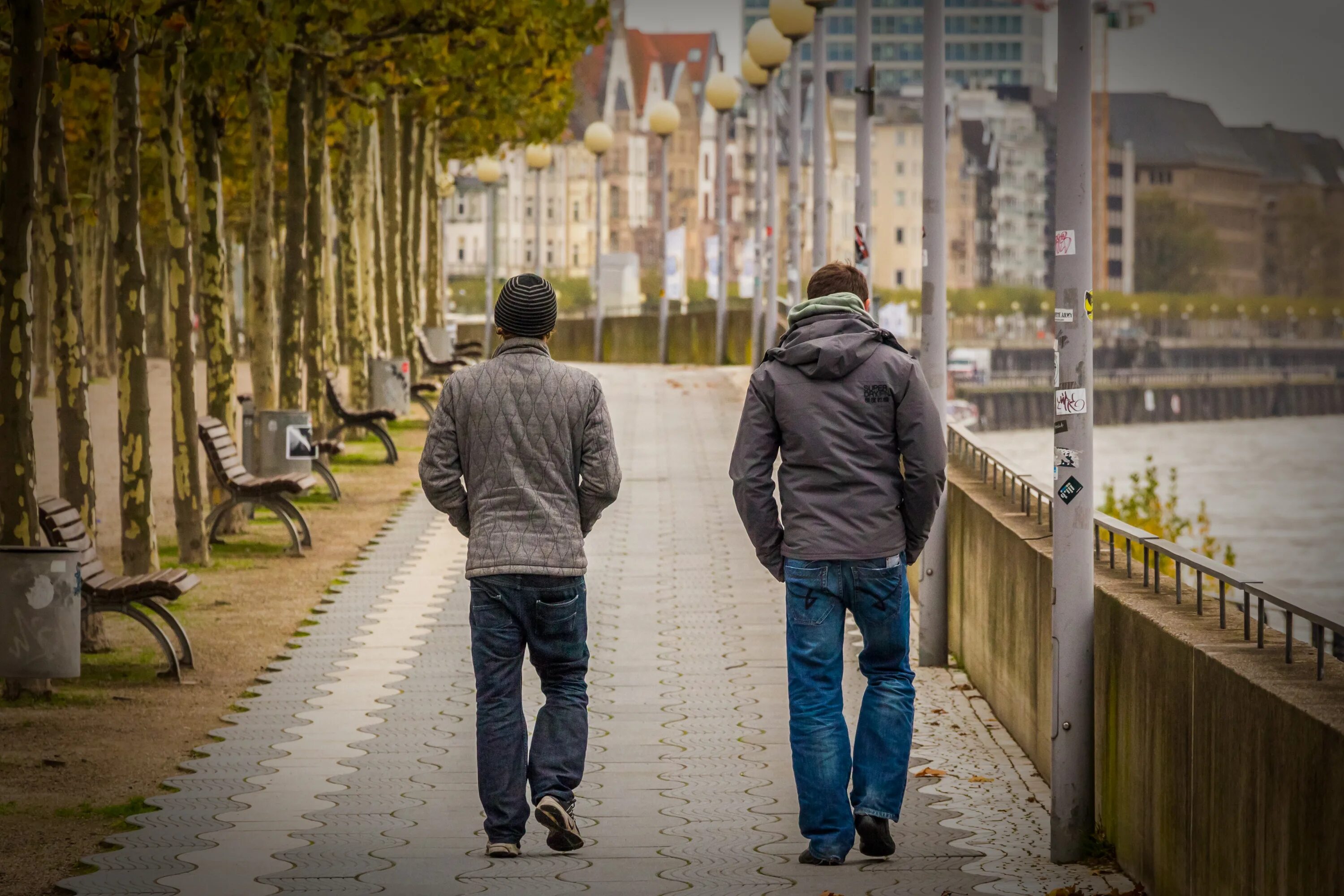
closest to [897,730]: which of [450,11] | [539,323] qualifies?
[539,323]

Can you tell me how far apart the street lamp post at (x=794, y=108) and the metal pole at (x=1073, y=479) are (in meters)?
16.0

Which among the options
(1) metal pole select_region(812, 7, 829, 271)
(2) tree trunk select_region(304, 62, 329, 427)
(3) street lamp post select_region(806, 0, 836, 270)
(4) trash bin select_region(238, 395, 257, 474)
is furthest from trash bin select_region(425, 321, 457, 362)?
(4) trash bin select_region(238, 395, 257, 474)

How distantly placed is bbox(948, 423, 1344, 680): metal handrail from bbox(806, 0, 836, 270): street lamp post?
41.8 ft

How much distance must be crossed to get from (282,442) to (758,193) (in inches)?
1227

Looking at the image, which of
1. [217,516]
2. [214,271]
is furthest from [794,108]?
[217,516]

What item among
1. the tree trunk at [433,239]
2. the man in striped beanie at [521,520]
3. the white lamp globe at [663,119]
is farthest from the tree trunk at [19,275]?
the white lamp globe at [663,119]

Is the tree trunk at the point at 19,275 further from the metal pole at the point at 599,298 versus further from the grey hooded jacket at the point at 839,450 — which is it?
the metal pole at the point at 599,298

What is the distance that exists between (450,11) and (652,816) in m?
14.4

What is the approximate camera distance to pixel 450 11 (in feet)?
67.9

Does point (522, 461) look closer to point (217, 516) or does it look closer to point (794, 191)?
point (217, 516)

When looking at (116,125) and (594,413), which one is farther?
(116,125)

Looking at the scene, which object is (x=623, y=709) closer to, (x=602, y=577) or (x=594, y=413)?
(x=594, y=413)

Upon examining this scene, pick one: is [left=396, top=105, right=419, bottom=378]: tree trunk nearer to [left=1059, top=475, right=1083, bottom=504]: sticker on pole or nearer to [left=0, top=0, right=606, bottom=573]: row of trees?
[left=0, top=0, right=606, bottom=573]: row of trees

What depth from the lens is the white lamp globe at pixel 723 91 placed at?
129ft
